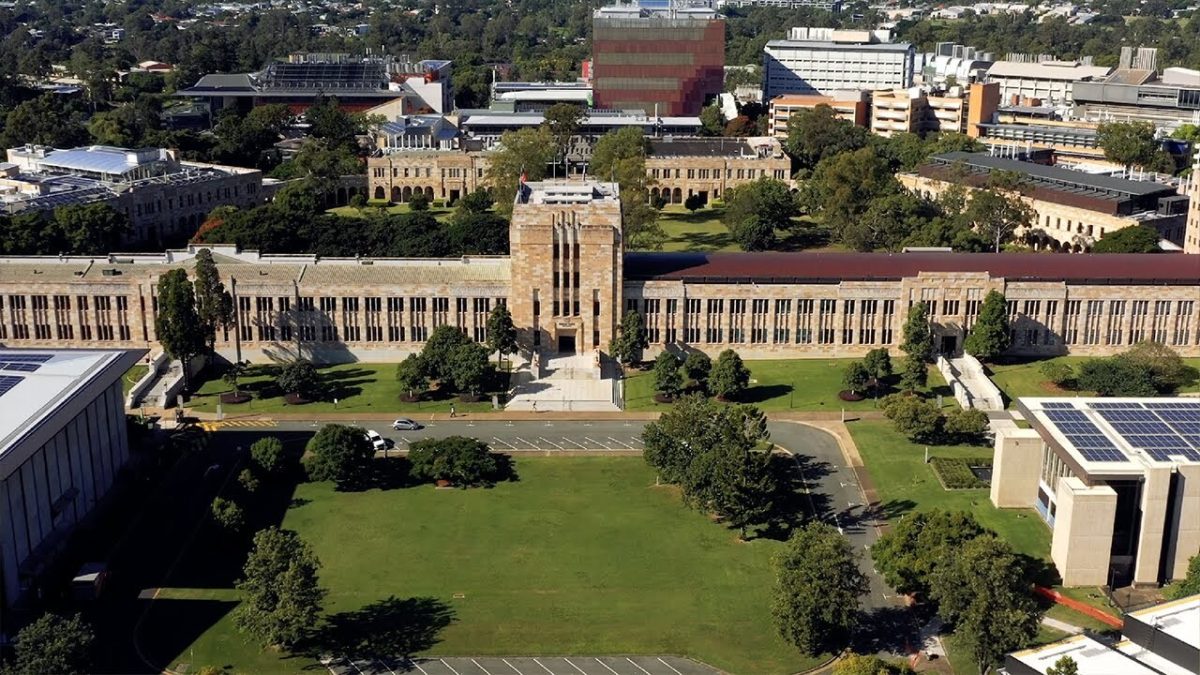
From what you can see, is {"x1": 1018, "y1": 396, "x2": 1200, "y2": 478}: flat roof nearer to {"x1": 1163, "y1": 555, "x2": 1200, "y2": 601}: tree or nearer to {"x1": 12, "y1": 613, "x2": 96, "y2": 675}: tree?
{"x1": 1163, "y1": 555, "x2": 1200, "y2": 601}: tree

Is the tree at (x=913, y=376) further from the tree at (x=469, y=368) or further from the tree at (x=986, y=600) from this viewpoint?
the tree at (x=986, y=600)

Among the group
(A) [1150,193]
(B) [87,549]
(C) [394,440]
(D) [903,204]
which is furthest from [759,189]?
(B) [87,549]

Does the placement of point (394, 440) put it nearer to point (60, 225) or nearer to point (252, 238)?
point (252, 238)

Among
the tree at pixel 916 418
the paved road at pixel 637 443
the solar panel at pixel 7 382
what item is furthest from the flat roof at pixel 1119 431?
the solar panel at pixel 7 382

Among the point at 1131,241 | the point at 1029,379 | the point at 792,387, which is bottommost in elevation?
the point at 792,387

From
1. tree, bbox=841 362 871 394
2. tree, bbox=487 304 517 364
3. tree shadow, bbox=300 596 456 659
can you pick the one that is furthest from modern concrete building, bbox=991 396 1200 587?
tree, bbox=487 304 517 364

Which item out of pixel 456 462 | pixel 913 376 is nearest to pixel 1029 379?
pixel 913 376

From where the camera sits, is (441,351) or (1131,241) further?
(1131,241)

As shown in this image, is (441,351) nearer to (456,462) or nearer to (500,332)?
(500,332)
